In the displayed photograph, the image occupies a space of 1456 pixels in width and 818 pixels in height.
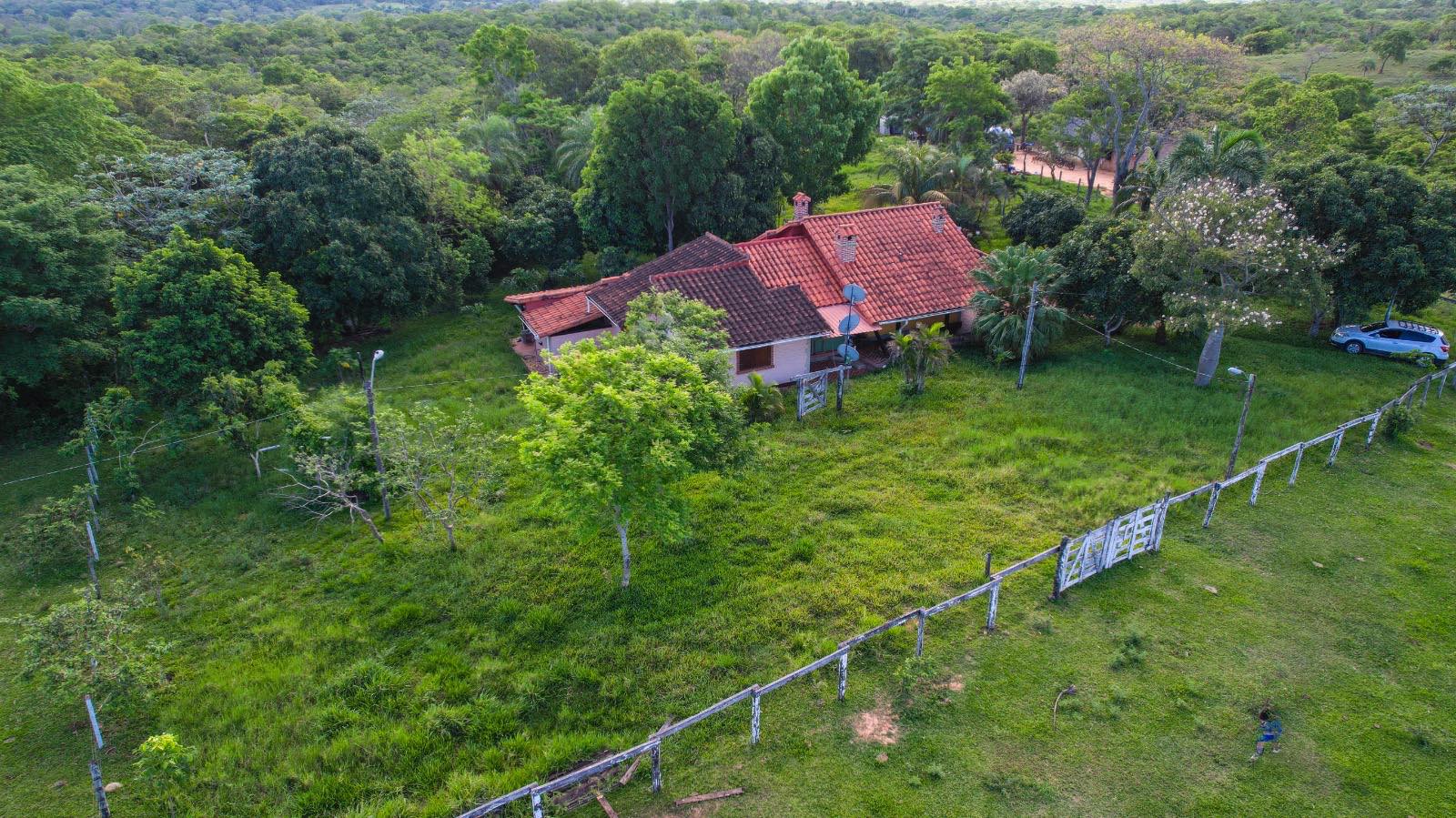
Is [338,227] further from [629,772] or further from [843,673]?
[843,673]

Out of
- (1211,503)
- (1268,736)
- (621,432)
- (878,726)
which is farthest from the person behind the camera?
(1211,503)

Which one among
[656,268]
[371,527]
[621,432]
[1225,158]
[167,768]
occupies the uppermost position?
[1225,158]

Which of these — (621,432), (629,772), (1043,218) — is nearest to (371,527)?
(621,432)

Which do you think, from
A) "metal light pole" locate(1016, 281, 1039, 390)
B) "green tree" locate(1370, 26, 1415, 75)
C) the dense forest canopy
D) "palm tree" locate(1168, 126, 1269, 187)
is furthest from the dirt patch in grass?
"green tree" locate(1370, 26, 1415, 75)

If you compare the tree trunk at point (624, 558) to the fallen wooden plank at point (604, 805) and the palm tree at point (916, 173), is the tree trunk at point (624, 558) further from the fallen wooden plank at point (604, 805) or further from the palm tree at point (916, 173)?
the palm tree at point (916, 173)

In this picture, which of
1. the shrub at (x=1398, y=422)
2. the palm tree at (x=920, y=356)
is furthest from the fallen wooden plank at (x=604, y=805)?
the shrub at (x=1398, y=422)

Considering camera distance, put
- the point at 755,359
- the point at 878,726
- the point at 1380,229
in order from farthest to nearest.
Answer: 1. the point at 755,359
2. the point at 1380,229
3. the point at 878,726
